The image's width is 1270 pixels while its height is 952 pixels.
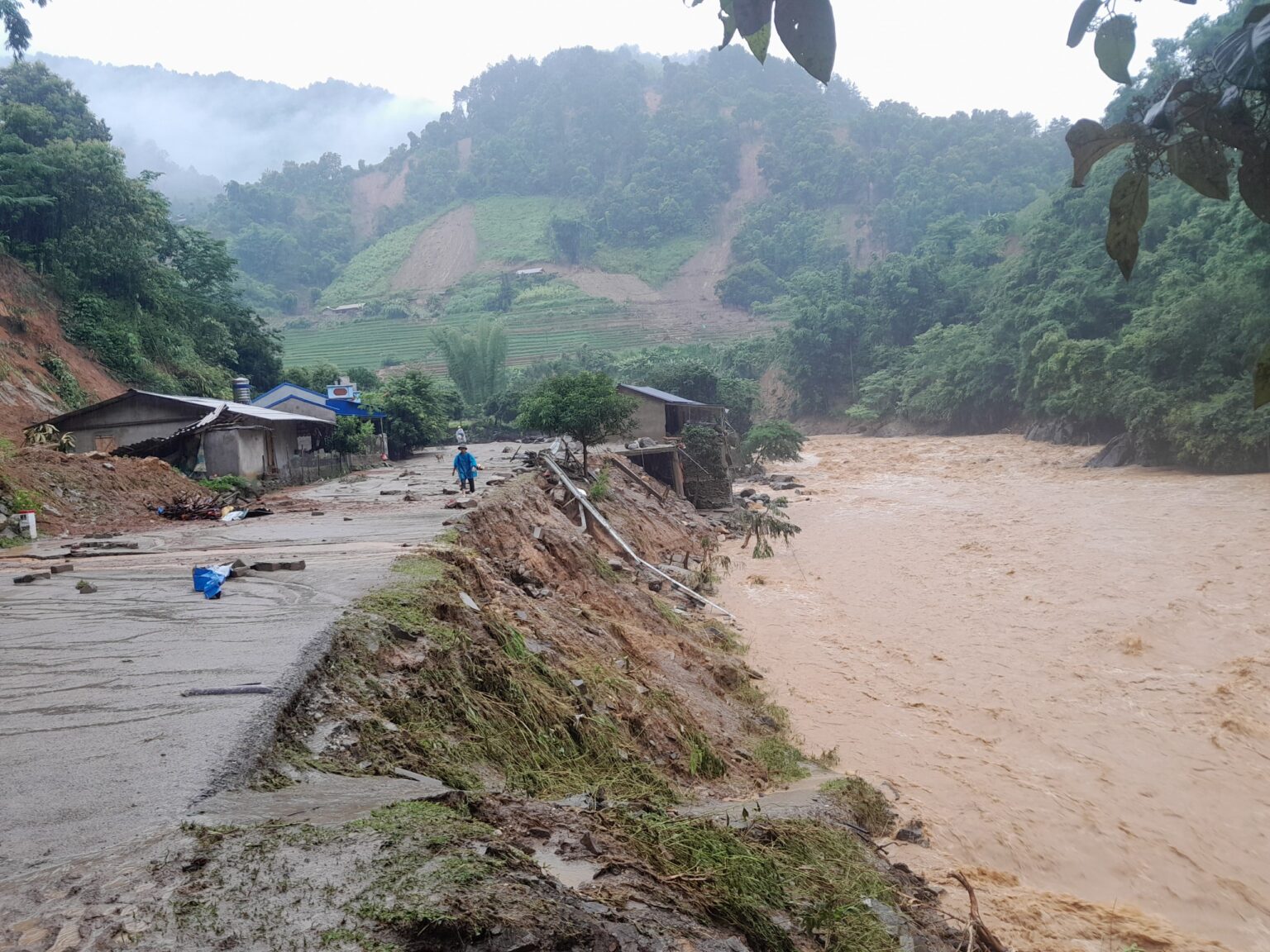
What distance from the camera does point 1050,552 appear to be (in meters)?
20.9

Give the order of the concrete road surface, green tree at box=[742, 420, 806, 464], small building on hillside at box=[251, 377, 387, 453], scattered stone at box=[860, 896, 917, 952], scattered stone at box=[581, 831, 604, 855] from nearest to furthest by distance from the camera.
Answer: the concrete road surface < scattered stone at box=[581, 831, 604, 855] < scattered stone at box=[860, 896, 917, 952] < small building on hillside at box=[251, 377, 387, 453] < green tree at box=[742, 420, 806, 464]

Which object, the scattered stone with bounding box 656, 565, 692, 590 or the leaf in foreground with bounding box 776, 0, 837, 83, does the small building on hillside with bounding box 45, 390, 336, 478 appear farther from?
the leaf in foreground with bounding box 776, 0, 837, 83

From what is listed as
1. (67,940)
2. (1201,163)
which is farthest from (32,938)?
(1201,163)

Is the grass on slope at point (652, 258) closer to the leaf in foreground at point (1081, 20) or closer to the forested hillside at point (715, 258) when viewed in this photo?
the forested hillside at point (715, 258)

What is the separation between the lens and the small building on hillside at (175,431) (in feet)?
66.4

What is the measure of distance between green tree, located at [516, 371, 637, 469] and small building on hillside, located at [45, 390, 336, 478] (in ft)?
23.5

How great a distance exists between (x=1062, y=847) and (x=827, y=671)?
5030mm

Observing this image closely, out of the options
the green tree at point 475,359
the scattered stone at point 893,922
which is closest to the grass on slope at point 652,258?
the green tree at point 475,359

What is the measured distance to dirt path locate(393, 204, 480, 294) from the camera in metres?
123

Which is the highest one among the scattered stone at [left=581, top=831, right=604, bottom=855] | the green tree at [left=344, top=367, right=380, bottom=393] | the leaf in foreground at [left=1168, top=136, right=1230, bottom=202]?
the leaf in foreground at [left=1168, top=136, right=1230, bottom=202]

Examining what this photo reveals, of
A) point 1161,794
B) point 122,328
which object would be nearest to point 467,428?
point 122,328

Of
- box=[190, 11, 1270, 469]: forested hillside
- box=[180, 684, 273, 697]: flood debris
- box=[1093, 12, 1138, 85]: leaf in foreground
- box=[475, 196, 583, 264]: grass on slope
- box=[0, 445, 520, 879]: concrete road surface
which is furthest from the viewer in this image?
box=[475, 196, 583, 264]: grass on slope

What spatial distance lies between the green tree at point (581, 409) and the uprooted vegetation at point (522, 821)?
1221 cm

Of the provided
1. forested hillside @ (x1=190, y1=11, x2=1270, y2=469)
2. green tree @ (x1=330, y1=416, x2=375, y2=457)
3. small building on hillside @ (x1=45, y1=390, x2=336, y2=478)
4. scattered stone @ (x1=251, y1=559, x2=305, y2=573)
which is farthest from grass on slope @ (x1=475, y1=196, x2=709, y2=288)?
scattered stone @ (x1=251, y1=559, x2=305, y2=573)
